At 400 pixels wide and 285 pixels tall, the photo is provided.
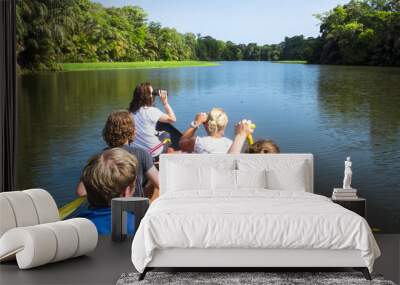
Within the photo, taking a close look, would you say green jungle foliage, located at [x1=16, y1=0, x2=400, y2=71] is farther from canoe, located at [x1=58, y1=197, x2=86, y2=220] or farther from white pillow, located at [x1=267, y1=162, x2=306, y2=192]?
white pillow, located at [x1=267, y1=162, x2=306, y2=192]

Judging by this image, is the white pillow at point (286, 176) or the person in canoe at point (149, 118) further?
the person in canoe at point (149, 118)

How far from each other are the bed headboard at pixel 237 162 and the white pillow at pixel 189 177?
6 centimetres

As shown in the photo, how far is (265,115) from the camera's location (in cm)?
879

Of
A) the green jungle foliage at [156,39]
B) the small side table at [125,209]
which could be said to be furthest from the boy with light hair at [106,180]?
the green jungle foliage at [156,39]

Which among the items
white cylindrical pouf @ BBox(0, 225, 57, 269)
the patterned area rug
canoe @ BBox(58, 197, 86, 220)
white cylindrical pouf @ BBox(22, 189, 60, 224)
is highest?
white cylindrical pouf @ BBox(22, 189, 60, 224)

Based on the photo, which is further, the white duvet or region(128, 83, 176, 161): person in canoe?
region(128, 83, 176, 161): person in canoe

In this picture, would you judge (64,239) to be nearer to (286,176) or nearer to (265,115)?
(286,176)

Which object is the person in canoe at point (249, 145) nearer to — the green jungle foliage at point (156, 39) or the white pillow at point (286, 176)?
the white pillow at point (286, 176)

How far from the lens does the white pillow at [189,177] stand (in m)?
7.72

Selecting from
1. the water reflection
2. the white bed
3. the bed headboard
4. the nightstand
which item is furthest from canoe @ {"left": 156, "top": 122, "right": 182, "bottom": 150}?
the white bed

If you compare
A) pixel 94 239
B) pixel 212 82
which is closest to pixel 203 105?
pixel 212 82

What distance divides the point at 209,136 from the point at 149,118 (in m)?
0.74

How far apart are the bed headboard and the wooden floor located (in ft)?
3.61

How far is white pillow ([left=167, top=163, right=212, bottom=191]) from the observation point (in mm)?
7723
